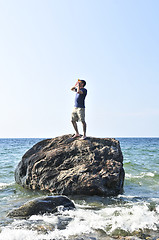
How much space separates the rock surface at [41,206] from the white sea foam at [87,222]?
26 cm

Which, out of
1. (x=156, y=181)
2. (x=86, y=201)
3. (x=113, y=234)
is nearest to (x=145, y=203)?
(x=86, y=201)

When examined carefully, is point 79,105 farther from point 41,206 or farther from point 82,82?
point 41,206

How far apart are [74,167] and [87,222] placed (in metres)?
3.08

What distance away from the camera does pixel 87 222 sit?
555 centimetres

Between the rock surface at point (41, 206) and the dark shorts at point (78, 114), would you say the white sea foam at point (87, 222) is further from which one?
the dark shorts at point (78, 114)

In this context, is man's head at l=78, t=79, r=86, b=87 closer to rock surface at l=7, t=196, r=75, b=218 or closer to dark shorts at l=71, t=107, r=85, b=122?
dark shorts at l=71, t=107, r=85, b=122

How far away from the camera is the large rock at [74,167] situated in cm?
805

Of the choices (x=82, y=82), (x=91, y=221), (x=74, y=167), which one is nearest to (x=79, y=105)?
(x=82, y=82)

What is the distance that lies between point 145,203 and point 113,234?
2.77m

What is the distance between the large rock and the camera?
805cm

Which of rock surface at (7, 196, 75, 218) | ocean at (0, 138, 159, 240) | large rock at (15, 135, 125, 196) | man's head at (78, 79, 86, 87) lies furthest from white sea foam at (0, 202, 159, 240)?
man's head at (78, 79, 86, 87)

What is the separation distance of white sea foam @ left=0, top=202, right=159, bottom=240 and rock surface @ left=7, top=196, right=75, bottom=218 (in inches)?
10.4

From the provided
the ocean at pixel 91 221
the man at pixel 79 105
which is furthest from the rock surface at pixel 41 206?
the man at pixel 79 105

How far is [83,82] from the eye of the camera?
9.92 metres
